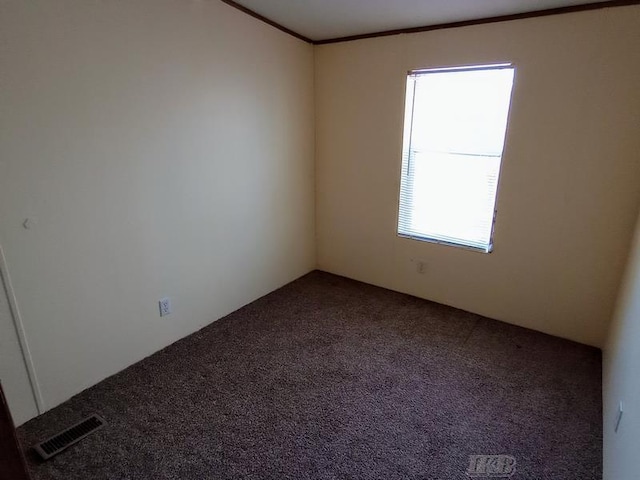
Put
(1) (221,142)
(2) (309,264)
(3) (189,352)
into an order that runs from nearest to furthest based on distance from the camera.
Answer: (3) (189,352) → (1) (221,142) → (2) (309,264)

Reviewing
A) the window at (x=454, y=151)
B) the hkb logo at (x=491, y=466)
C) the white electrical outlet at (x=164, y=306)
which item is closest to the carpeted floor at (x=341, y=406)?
the hkb logo at (x=491, y=466)

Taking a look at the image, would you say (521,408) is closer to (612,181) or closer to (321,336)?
(321,336)

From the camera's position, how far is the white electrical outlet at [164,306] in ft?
8.19

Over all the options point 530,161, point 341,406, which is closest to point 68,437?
point 341,406

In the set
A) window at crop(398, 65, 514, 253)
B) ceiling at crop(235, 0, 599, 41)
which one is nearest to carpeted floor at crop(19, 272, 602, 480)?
window at crop(398, 65, 514, 253)

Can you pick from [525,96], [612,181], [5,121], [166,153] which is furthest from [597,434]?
[5,121]

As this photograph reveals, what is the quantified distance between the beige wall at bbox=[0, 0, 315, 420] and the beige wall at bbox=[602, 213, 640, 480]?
2.56 meters

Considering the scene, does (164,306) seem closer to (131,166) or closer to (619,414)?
(131,166)

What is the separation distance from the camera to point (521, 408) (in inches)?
80.3

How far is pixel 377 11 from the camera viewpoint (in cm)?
252

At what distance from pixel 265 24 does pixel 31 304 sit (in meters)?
2.53

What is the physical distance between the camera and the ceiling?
2311mm

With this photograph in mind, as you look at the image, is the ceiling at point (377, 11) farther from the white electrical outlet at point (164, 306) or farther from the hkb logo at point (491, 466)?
the hkb logo at point (491, 466)

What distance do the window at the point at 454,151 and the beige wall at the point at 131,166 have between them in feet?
3.87
